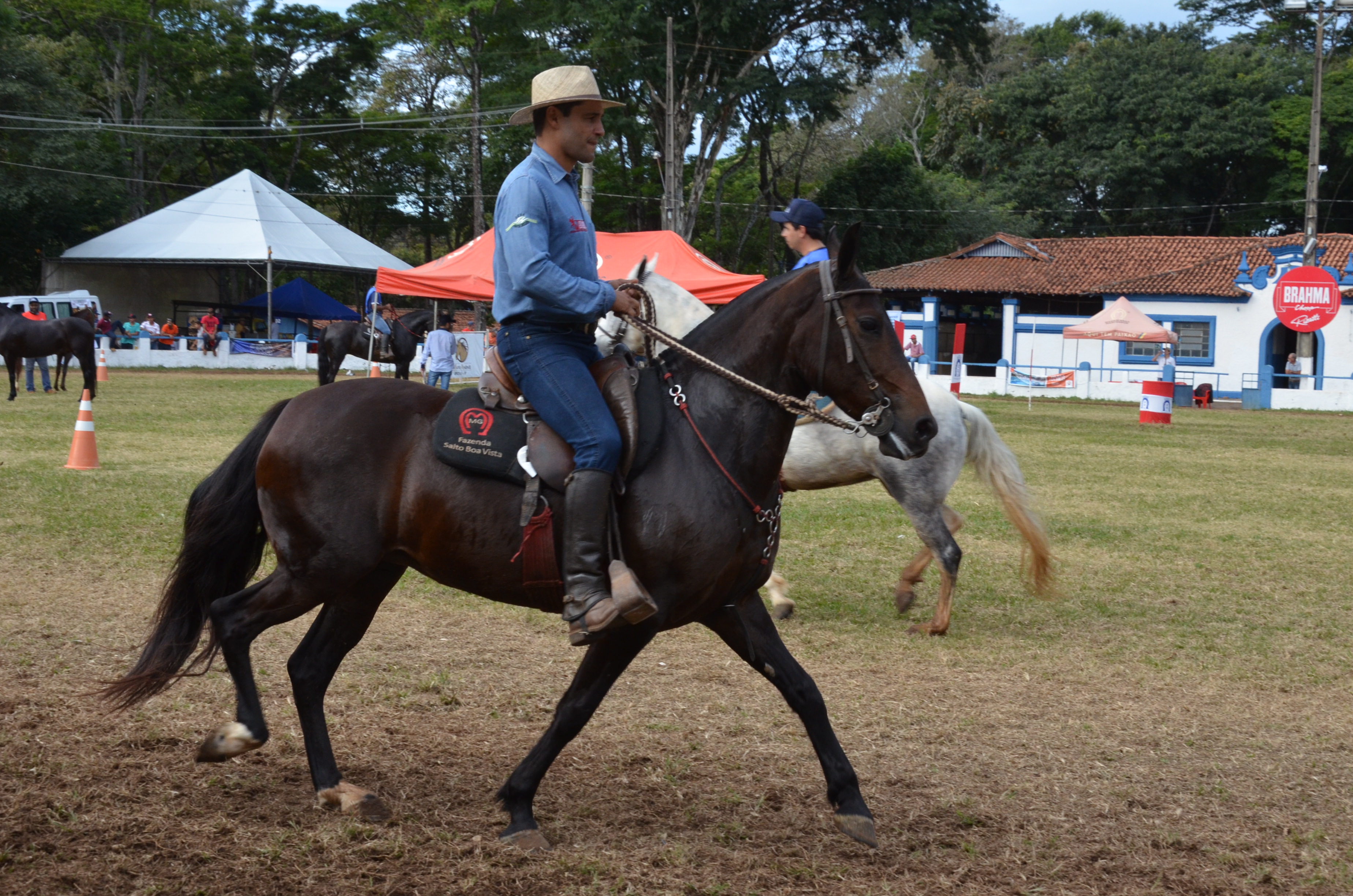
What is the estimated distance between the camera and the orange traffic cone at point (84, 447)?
40.0 feet

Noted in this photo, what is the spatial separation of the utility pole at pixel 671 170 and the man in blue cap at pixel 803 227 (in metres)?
27.7

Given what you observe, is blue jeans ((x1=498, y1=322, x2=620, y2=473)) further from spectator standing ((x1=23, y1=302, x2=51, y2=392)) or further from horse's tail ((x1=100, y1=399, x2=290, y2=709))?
spectator standing ((x1=23, y1=302, x2=51, y2=392))

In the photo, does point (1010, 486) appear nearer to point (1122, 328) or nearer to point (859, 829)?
point (859, 829)

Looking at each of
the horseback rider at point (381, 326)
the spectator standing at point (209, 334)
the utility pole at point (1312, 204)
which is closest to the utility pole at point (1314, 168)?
the utility pole at point (1312, 204)

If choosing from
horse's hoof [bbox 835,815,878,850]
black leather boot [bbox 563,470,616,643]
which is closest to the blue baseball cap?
black leather boot [bbox 563,470,616,643]

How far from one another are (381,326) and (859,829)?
2345cm

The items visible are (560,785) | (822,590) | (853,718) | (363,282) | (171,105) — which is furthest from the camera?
(363,282)

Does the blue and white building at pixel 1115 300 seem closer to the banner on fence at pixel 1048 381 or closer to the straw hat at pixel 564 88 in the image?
the banner on fence at pixel 1048 381

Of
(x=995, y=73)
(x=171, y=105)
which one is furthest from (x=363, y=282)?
(x=995, y=73)

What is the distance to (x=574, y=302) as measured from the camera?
3779 mm

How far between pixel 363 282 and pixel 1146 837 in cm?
5090

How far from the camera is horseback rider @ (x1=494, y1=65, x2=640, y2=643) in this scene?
3.76 meters

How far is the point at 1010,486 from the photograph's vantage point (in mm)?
7379

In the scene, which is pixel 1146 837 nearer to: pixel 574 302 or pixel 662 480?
pixel 662 480
